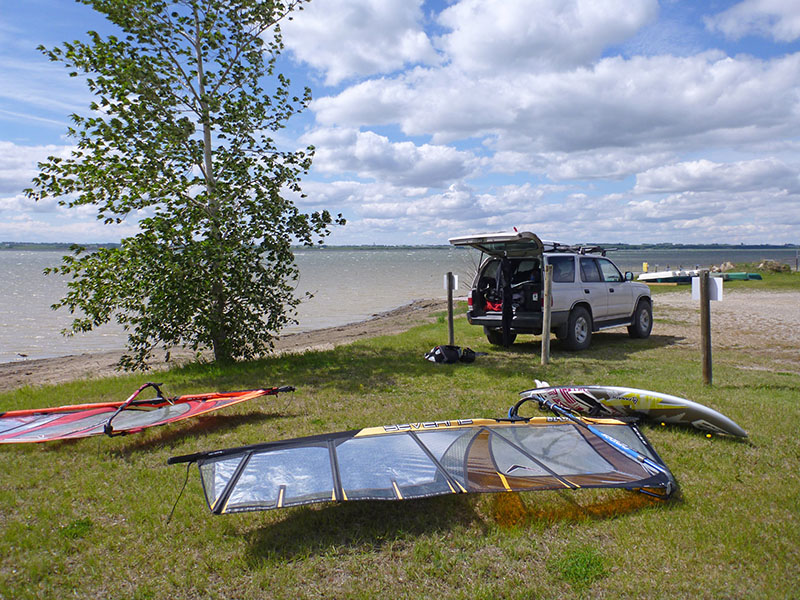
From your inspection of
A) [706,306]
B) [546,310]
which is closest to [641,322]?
[546,310]

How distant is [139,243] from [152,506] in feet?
20.2

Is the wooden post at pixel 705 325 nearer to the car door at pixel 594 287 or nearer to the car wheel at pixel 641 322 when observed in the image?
the car door at pixel 594 287

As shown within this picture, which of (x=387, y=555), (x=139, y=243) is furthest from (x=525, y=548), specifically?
(x=139, y=243)

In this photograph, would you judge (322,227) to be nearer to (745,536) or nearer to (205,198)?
(205,198)

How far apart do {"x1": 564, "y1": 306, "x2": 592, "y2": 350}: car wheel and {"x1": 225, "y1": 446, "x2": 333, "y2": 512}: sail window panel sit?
25.5 feet

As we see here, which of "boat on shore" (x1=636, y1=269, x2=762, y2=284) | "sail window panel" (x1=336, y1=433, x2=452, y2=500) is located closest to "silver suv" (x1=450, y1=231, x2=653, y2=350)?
"sail window panel" (x1=336, y1=433, x2=452, y2=500)

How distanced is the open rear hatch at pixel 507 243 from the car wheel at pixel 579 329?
4.90 feet

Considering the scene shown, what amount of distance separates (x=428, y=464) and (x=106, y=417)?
4009 mm

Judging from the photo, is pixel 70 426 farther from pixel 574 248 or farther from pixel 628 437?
pixel 574 248

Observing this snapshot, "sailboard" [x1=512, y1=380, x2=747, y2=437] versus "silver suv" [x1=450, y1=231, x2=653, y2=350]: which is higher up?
"silver suv" [x1=450, y1=231, x2=653, y2=350]

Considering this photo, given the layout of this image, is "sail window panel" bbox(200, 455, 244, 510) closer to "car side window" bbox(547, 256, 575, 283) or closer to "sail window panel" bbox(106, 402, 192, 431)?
"sail window panel" bbox(106, 402, 192, 431)

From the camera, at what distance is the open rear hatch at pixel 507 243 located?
32.8 ft

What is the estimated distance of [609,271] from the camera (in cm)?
1249

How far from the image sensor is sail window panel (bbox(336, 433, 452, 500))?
12.7ft
